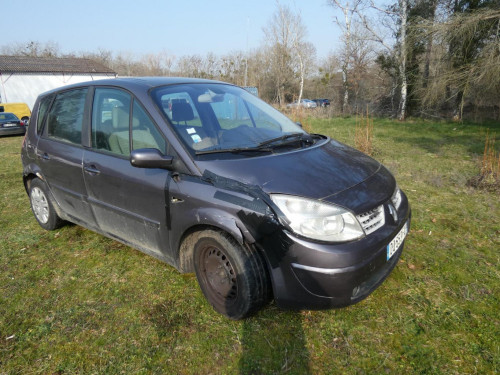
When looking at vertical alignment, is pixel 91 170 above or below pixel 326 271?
above

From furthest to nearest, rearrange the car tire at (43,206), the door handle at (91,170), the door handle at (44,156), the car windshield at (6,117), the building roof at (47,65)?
the building roof at (47,65) → the car windshield at (6,117) → the car tire at (43,206) → the door handle at (44,156) → the door handle at (91,170)

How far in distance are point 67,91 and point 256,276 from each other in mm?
2950

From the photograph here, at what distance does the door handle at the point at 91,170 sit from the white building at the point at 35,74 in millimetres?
36822

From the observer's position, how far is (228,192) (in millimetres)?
2289

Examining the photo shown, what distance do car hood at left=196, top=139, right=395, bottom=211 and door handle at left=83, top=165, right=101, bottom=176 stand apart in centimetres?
121

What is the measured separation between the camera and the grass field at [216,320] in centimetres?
219

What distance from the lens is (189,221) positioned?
247cm

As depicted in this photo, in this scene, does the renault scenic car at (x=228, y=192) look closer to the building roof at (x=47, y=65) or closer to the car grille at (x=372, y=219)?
the car grille at (x=372, y=219)

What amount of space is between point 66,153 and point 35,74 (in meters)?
41.5

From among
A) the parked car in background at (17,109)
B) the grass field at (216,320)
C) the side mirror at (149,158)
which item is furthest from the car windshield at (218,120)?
the parked car in background at (17,109)

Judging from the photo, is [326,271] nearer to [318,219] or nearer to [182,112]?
[318,219]

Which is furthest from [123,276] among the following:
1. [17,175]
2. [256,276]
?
[17,175]

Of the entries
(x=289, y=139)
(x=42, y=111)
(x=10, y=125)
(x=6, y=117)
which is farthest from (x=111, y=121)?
(x=6, y=117)

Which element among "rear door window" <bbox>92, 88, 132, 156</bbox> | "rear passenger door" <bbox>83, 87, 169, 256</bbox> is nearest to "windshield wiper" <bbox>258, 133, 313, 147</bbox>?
"rear passenger door" <bbox>83, 87, 169, 256</bbox>
